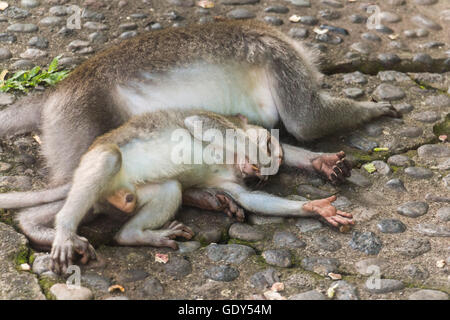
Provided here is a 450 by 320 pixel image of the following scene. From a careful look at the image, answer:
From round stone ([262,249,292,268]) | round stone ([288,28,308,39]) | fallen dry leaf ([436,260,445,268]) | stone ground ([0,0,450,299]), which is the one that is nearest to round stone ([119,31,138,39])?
stone ground ([0,0,450,299])

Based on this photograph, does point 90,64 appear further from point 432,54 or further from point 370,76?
point 432,54

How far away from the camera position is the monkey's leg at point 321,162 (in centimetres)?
455

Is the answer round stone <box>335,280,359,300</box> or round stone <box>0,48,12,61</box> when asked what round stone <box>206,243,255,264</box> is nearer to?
round stone <box>335,280,359,300</box>

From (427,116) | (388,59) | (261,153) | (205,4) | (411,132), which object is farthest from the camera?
(205,4)

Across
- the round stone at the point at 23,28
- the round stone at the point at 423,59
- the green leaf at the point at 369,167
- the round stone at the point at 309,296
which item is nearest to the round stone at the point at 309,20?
the round stone at the point at 423,59

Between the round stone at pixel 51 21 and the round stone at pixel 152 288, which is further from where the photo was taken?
the round stone at pixel 51 21

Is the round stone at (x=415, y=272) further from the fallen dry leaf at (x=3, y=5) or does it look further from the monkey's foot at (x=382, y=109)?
the fallen dry leaf at (x=3, y=5)

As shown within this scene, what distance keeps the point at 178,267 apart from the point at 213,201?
66cm

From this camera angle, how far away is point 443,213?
4.22 metres

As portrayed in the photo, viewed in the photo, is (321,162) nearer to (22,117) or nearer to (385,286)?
(385,286)

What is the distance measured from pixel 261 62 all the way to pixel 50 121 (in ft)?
5.09

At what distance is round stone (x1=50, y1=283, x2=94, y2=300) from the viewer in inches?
136

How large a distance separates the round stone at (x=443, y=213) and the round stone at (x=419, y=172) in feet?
1.31

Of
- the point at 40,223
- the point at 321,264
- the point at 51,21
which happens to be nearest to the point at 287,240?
the point at 321,264
